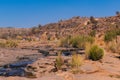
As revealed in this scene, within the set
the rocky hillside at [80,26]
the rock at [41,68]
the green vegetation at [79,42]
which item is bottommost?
the rock at [41,68]

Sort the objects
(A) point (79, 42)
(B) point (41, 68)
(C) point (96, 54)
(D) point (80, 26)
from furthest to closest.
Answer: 1. (D) point (80, 26)
2. (A) point (79, 42)
3. (C) point (96, 54)
4. (B) point (41, 68)

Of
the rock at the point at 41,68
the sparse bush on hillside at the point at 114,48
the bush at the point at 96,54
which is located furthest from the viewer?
the sparse bush on hillside at the point at 114,48

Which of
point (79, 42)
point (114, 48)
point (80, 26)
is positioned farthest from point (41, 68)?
point (80, 26)

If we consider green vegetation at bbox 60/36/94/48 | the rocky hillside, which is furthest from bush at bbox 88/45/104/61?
the rocky hillside

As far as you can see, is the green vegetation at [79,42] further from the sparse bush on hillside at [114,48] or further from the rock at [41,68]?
the rock at [41,68]

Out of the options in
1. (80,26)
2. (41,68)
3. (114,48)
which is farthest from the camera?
(80,26)

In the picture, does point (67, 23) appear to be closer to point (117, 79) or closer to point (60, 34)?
point (60, 34)

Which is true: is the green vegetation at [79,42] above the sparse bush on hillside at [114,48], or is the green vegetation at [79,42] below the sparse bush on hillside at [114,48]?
above

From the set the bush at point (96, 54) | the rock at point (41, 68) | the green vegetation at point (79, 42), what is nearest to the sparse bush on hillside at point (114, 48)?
the bush at point (96, 54)

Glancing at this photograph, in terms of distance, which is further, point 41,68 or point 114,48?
point 114,48

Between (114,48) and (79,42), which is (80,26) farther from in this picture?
(114,48)

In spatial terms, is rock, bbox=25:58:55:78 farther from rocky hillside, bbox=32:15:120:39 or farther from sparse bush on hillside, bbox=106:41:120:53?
rocky hillside, bbox=32:15:120:39

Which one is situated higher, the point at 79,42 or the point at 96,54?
the point at 79,42

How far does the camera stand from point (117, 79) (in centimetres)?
1773
